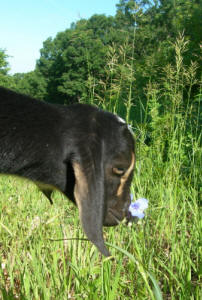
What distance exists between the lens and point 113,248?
86.1 inches

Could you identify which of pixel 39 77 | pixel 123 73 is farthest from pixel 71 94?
pixel 123 73

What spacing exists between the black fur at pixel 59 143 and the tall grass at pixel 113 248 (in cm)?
21

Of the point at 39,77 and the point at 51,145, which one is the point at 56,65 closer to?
the point at 39,77

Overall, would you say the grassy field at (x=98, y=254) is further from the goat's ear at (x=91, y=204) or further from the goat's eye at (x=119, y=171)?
the goat's eye at (x=119, y=171)

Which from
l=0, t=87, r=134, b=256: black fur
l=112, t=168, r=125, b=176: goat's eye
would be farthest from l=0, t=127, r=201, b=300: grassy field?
l=112, t=168, r=125, b=176: goat's eye

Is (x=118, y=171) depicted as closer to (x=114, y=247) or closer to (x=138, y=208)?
(x=138, y=208)

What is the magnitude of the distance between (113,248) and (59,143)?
922 mm

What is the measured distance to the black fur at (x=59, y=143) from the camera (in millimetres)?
1532

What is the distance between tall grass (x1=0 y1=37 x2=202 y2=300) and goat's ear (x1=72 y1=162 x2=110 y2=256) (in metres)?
0.11

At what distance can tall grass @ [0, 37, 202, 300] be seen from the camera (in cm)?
182

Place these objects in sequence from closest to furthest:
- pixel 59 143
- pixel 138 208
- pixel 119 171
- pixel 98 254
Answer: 1. pixel 59 143
2. pixel 119 171
3. pixel 138 208
4. pixel 98 254

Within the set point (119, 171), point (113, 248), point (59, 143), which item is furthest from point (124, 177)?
point (113, 248)

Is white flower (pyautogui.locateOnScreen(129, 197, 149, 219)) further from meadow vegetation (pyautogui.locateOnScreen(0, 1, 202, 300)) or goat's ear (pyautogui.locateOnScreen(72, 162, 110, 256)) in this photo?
goat's ear (pyautogui.locateOnScreen(72, 162, 110, 256))

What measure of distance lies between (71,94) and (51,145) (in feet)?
140
